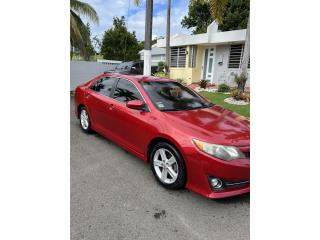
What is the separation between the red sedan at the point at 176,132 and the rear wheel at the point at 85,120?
299 mm

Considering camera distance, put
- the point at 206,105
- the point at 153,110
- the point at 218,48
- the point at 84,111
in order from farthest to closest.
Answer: the point at 218,48
the point at 84,111
the point at 206,105
the point at 153,110

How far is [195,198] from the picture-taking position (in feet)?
10.4

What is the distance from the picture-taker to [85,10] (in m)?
14.5

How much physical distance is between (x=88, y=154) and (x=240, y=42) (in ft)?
41.1

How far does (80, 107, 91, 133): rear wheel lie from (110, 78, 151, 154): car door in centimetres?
118

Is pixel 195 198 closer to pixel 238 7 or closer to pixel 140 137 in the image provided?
pixel 140 137

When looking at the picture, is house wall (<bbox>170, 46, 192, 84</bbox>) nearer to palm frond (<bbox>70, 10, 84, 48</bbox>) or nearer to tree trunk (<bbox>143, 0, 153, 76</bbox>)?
palm frond (<bbox>70, 10, 84, 48</bbox>)

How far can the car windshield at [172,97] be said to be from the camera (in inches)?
153

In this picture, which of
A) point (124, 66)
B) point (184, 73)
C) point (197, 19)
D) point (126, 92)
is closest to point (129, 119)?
point (126, 92)

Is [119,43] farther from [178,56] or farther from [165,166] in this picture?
[165,166]

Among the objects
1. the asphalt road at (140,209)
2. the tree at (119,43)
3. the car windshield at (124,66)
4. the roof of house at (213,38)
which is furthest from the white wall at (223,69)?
the tree at (119,43)

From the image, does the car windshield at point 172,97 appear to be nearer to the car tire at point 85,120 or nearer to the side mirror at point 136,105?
the side mirror at point 136,105

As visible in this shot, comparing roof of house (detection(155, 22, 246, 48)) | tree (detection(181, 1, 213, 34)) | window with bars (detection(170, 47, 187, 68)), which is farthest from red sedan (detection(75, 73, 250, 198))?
tree (detection(181, 1, 213, 34))
